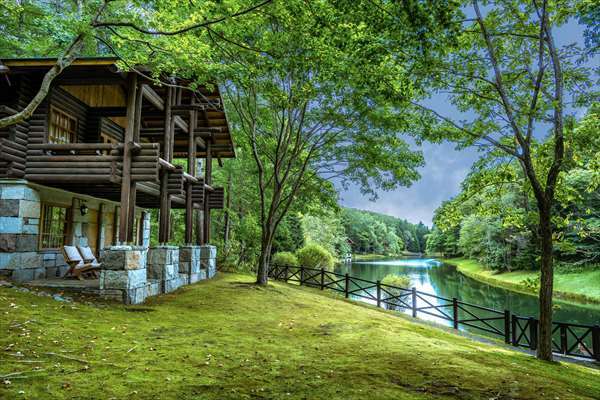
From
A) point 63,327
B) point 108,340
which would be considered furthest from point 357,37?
point 63,327

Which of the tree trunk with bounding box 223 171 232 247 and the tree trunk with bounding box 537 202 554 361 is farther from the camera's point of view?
the tree trunk with bounding box 223 171 232 247

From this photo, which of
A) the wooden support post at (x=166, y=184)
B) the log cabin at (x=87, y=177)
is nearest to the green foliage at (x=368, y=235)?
the log cabin at (x=87, y=177)

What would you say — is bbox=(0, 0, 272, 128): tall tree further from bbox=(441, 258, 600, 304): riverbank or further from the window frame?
bbox=(441, 258, 600, 304): riverbank

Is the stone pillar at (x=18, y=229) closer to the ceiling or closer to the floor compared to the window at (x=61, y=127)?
closer to the floor

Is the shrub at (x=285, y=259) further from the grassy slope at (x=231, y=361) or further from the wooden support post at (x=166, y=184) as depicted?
the grassy slope at (x=231, y=361)

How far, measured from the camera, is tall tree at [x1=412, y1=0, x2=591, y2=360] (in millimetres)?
7484

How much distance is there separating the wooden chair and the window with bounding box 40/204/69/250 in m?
0.96

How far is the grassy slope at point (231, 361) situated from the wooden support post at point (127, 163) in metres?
1.91

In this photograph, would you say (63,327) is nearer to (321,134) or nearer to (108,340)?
(108,340)

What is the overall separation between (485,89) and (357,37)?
363 centimetres

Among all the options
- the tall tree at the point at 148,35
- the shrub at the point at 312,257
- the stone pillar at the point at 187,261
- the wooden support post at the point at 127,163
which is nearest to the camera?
the tall tree at the point at 148,35

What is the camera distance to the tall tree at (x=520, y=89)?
7484 millimetres

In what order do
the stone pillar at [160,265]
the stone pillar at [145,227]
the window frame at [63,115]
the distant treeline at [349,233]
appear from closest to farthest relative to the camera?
the window frame at [63,115] → the stone pillar at [160,265] → the stone pillar at [145,227] → the distant treeline at [349,233]

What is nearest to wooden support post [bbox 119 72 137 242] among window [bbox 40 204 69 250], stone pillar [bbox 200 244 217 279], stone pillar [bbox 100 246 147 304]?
stone pillar [bbox 100 246 147 304]
